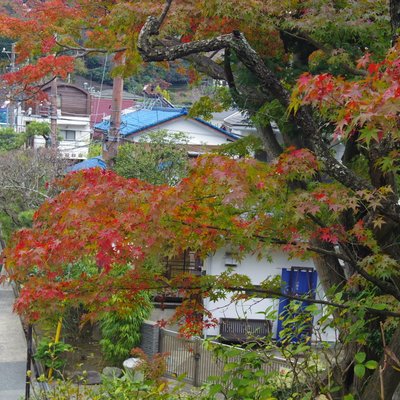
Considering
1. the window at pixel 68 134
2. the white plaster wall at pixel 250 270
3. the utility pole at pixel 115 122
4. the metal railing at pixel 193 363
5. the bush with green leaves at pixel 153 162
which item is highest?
the window at pixel 68 134

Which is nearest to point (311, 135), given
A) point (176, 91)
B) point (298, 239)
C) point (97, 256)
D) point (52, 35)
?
point (298, 239)

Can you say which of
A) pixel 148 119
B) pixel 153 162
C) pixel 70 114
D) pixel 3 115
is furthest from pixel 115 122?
pixel 3 115

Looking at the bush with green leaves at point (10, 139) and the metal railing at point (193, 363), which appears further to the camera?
the bush with green leaves at point (10, 139)

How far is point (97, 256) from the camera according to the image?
5.16m

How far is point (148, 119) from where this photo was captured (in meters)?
30.0

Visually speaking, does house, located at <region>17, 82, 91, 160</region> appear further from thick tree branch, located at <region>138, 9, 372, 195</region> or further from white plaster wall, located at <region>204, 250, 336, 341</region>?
thick tree branch, located at <region>138, 9, 372, 195</region>

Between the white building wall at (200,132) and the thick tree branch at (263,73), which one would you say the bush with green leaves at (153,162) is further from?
the thick tree branch at (263,73)

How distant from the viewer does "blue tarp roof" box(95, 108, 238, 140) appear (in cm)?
2715

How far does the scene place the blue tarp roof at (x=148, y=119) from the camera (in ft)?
89.1

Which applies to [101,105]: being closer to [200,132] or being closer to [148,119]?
[148,119]

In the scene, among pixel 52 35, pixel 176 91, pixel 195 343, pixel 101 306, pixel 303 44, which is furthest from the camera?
pixel 176 91

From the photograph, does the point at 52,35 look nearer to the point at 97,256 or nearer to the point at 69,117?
the point at 97,256

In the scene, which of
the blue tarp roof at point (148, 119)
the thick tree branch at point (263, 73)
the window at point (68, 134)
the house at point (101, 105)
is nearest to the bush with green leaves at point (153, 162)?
the blue tarp roof at point (148, 119)

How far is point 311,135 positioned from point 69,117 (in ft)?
130
